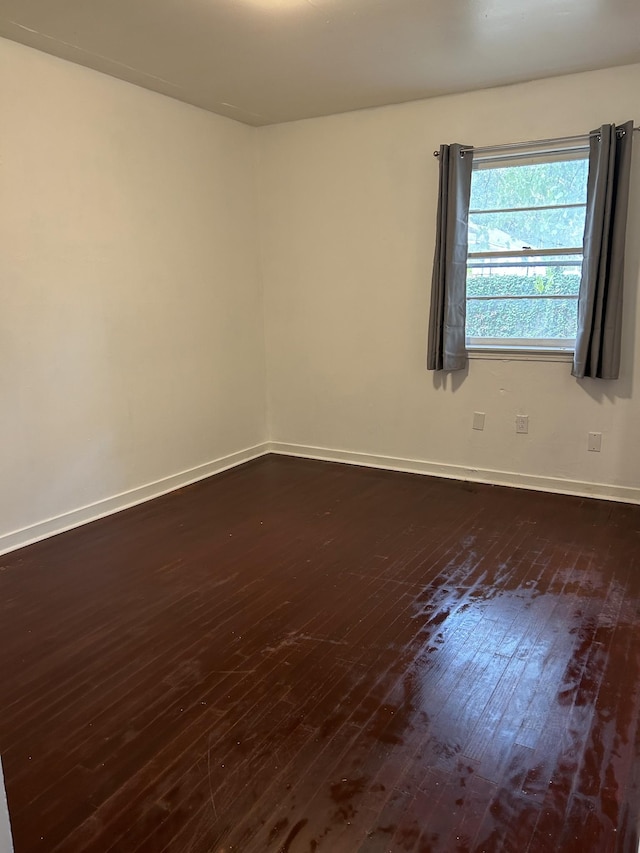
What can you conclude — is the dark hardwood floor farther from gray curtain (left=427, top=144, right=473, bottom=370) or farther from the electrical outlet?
gray curtain (left=427, top=144, right=473, bottom=370)

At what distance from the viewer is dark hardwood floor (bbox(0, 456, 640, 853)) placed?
5.20ft

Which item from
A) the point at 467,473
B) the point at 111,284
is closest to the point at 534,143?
the point at 467,473

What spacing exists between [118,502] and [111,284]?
1364 millimetres

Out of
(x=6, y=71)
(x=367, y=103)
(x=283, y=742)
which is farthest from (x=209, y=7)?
(x=283, y=742)

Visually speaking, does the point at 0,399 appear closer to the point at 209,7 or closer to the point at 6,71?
the point at 6,71

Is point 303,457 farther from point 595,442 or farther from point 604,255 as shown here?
point 604,255

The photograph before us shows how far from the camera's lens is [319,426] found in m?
4.96

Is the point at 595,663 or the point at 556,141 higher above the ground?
the point at 556,141

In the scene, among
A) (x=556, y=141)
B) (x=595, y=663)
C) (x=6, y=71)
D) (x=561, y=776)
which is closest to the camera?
(x=561, y=776)

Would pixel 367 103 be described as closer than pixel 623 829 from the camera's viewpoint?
No

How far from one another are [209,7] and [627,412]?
3.19m

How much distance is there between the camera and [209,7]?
2658mm

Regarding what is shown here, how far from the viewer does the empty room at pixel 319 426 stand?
176 centimetres

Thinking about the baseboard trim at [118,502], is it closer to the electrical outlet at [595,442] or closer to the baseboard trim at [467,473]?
the baseboard trim at [467,473]
